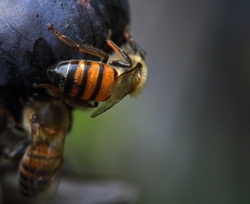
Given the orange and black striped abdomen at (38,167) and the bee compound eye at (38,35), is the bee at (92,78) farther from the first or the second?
the orange and black striped abdomen at (38,167)

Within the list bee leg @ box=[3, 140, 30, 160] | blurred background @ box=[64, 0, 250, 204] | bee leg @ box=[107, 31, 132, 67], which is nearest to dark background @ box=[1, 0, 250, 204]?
blurred background @ box=[64, 0, 250, 204]

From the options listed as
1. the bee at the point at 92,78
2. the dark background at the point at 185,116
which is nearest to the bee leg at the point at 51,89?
the bee at the point at 92,78

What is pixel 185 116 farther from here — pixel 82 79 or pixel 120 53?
pixel 82 79

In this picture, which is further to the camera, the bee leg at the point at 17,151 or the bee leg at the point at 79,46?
the bee leg at the point at 17,151

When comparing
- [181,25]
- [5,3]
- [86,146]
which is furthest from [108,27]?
[181,25]

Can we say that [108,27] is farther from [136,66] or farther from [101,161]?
[101,161]

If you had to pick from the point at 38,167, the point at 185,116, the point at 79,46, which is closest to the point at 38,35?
the point at 79,46
